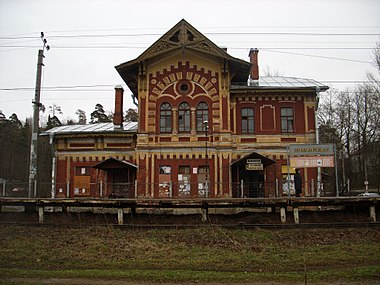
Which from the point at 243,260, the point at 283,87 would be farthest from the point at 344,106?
the point at 243,260

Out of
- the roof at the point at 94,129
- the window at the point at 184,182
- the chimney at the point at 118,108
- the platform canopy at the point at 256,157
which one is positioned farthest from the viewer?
the chimney at the point at 118,108

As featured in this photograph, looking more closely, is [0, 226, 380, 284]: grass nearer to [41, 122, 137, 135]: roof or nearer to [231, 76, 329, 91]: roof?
[41, 122, 137, 135]: roof

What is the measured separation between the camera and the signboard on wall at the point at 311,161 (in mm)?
19266

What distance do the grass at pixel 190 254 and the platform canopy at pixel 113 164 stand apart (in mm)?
8548

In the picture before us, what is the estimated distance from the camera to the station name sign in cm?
1933

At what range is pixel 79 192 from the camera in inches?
1025

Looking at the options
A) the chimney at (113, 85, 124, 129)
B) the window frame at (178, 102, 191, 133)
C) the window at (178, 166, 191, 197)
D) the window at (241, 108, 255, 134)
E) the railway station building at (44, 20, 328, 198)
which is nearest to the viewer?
the window at (178, 166, 191, 197)

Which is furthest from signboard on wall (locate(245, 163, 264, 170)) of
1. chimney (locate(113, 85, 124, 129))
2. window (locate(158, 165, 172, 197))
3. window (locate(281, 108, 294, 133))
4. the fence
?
chimney (locate(113, 85, 124, 129))

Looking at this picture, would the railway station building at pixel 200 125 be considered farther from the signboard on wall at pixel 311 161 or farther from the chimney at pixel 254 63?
the signboard on wall at pixel 311 161

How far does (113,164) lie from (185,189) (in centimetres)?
513

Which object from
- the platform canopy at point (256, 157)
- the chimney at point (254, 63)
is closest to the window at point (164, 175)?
the platform canopy at point (256, 157)

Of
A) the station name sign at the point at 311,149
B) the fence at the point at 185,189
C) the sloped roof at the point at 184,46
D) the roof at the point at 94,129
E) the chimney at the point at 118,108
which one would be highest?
the sloped roof at the point at 184,46

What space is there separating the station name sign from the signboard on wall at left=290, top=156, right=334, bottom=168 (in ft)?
0.66

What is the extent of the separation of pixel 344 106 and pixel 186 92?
100 feet
